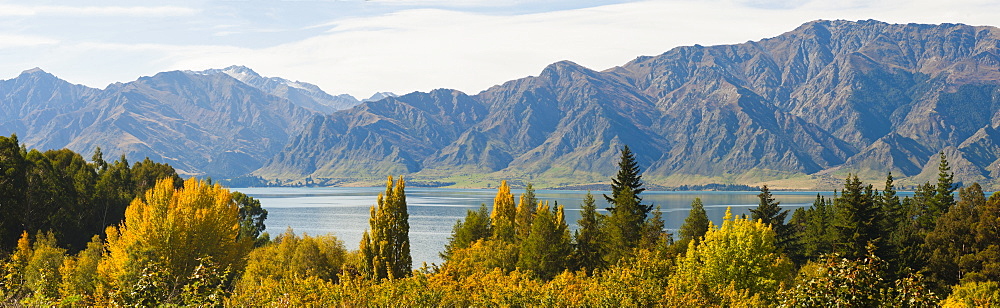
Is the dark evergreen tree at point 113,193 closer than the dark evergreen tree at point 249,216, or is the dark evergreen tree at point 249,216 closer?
the dark evergreen tree at point 113,193

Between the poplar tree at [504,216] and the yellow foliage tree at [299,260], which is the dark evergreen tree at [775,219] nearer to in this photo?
the poplar tree at [504,216]

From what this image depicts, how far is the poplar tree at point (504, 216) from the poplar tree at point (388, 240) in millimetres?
23608

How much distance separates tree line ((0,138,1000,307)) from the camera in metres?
37.0

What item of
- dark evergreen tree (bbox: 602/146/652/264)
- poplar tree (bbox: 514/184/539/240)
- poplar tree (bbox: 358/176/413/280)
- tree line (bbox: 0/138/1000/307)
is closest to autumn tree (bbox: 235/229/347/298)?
tree line (bbox: 0/138/1000/307)

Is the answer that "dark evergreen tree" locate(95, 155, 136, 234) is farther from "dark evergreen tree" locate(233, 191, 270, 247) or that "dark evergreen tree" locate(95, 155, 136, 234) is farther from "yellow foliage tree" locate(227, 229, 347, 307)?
"yellow foliage tree" locate(227, 229, 347, 307)

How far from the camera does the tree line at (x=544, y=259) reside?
37031 mm

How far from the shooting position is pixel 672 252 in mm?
75688

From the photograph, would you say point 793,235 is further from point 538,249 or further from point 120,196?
point 120,196

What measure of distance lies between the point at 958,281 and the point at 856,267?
7134 centimetres

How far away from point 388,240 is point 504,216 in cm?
2992

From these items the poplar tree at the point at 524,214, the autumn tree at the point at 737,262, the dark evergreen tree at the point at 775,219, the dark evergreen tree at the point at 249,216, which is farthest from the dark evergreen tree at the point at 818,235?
the dark evergreen tree at the point at 249,216

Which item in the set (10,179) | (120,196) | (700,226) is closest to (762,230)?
(700,226)

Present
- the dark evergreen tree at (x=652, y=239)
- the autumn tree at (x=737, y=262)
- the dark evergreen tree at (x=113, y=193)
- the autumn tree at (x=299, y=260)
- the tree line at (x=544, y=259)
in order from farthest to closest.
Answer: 1. the dark evergreen tree at (x=113, y=193)
2. the autumn tree at (x=299, y=260)
3. the dark evergreen tree at (x=652, y=239)
4. the autumn tree at (x=737, y=262)
5. the tree line at (x=544, y=259)

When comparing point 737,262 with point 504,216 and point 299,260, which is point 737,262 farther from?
point 299,260
